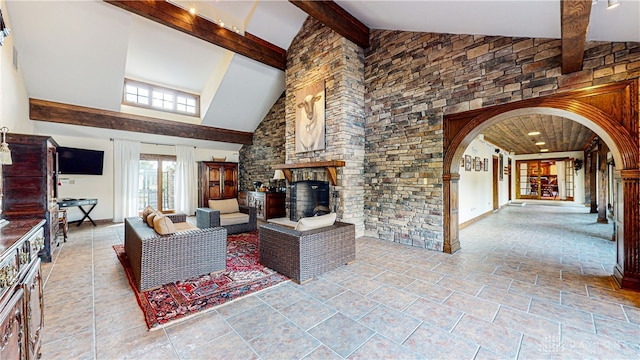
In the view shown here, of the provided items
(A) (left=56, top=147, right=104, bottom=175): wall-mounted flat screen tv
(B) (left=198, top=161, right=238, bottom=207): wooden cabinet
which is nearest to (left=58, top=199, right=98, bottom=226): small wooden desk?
(A) (left=56, top=147, right=104, bottom=175): wall-mounted flat screen tv

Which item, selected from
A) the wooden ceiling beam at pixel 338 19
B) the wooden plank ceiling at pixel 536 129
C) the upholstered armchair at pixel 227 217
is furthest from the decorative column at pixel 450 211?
the upholstered armchair at pixel 227 217

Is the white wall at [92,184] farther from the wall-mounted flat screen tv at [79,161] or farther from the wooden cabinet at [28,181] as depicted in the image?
the wooden cabinet at [28,181]

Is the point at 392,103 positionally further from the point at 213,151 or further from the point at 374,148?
the point at 213,151

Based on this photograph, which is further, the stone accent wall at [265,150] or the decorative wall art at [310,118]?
the stone accent wall at [265,150]

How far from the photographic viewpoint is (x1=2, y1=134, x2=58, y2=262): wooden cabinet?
345 centimetres

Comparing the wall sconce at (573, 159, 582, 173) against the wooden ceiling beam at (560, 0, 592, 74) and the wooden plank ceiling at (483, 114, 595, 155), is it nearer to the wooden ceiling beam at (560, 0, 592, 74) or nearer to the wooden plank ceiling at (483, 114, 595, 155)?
the wooden plank ceiling at (483, 114, 595, 155)

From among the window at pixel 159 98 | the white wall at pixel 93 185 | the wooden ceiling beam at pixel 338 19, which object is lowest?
the white wall at pixel 93 185

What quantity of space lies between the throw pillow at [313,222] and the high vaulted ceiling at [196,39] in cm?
319

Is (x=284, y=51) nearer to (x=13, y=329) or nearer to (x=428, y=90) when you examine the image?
(x=428, y=90)

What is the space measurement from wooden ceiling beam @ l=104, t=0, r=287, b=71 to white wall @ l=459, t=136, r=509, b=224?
5383 millimetres

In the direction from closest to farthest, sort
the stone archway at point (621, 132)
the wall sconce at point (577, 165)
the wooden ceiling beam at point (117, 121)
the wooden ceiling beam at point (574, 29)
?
the wooden ceiling beam at point (574, 29)
the stone archway at point (621, 132)
the wooden ceiling beam at point (117, 121)
the wall sconce at point (577, 165)

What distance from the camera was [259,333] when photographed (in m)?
1.96

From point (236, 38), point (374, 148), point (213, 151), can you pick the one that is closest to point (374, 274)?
point (374, 148)

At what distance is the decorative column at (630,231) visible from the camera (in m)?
2.62
